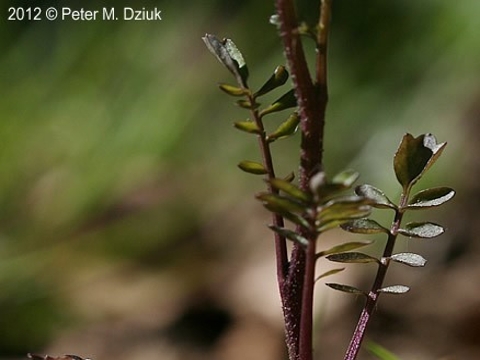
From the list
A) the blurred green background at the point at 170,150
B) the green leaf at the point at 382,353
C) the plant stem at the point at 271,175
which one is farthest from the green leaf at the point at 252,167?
the blurred green background at the point at 170,150

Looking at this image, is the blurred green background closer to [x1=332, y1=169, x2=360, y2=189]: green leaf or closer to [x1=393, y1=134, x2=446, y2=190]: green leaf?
[x1=393, y1=134, x2=446, y2=190]: green leaf

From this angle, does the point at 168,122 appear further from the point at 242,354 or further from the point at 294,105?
the point at 294,105

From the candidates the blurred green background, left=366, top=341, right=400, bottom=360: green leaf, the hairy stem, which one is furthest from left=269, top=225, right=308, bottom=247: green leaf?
the blurred green background

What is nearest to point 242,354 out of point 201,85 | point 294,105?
point 201,85

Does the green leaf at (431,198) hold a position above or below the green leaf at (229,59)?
below

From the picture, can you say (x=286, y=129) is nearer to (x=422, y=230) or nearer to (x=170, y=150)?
(x=422, y=230)

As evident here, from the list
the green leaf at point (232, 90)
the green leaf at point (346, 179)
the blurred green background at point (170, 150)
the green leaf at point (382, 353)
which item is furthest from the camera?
the blurred green background at point (170, 150)

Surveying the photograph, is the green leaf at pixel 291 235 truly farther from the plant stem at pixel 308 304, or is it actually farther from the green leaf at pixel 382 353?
the green leaf at pixel 382 353
